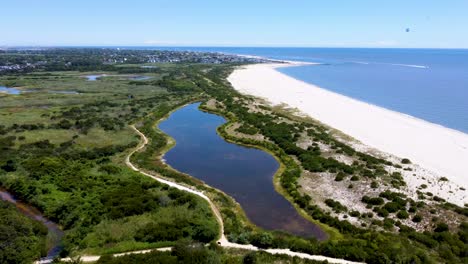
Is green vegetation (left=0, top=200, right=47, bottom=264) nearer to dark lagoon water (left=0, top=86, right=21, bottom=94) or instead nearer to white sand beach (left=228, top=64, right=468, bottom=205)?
white sand beach (left=228, top=64, right=468, bottom=205)

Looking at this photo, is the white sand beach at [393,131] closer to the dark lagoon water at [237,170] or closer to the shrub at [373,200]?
the shrub at [373,200]

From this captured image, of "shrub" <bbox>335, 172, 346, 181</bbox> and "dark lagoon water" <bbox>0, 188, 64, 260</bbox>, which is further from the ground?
"shrub" <bbox>335, 172, 346, 181</bbox>

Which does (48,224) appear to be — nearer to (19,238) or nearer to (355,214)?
(19,238)

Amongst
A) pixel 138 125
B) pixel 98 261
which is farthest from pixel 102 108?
pixel 98 261

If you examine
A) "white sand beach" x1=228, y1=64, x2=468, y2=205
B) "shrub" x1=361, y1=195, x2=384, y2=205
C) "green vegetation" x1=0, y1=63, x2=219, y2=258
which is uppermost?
"white sand beach" x1=228, y1=64, x2=468, y2=205

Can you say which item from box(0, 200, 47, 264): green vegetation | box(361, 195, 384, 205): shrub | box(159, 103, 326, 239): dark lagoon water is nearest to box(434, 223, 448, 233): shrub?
box(361, 195, 384, 205): shrub
